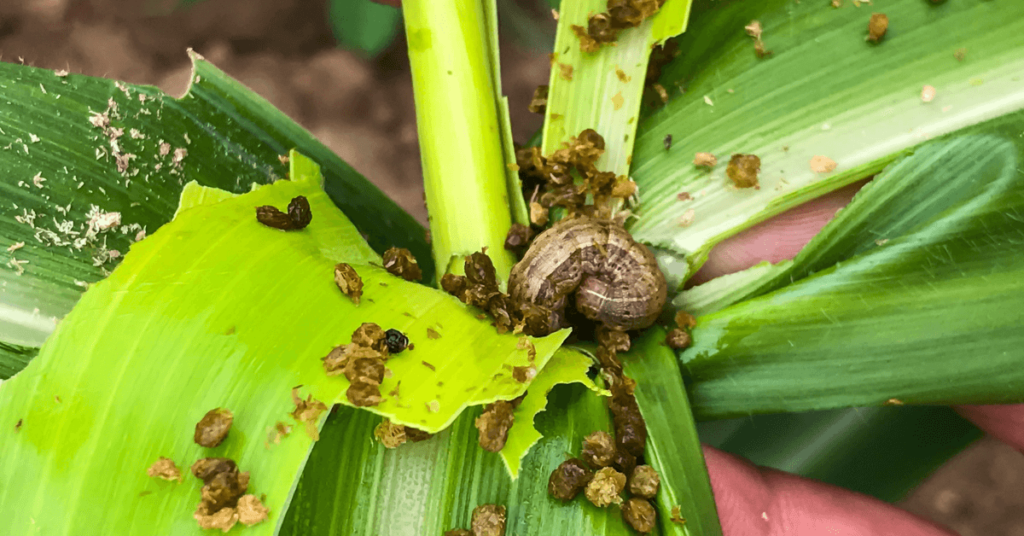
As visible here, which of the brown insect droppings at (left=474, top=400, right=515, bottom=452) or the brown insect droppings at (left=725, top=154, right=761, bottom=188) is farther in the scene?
the brown insect droppings at (left=725, top=154, right=761, bottom=188)

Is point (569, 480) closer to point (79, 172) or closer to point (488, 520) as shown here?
point (488, 520)

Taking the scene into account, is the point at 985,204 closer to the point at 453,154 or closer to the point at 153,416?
the point at 453,154

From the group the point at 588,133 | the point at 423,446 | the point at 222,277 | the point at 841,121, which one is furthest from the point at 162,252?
the point at 841,121

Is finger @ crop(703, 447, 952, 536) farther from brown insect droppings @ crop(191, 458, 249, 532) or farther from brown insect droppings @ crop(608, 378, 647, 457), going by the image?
brown insect droppings @ crop(191, 458, 249, 532)

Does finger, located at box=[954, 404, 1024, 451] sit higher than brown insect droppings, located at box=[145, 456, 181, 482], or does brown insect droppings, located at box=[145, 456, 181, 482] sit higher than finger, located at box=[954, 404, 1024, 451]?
finger, located at box=[954, 404, 1024, 451]

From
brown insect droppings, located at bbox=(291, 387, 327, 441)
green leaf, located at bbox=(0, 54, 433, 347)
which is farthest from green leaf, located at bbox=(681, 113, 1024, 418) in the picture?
green leaf, located at bbox=(0, 54, 433, 347)

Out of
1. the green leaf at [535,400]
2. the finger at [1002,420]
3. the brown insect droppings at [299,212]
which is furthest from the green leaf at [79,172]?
the finger at [1002,420]
